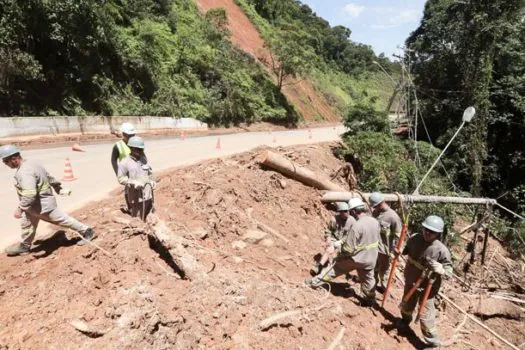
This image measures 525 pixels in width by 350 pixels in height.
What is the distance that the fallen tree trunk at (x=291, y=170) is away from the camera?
10227mm

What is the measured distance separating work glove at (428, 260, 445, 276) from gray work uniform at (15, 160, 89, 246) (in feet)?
16.2

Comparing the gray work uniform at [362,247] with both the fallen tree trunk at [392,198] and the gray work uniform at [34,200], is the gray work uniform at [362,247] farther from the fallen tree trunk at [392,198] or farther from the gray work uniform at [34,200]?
the fallen tree trunk at [392,198]

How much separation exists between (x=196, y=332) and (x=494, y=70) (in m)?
22.2

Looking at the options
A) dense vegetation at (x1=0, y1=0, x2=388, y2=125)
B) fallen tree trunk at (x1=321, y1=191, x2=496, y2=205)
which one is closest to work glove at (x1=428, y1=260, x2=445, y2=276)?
fallen tree trunk at (x1=321, y1=191, x2=496, y2=205)

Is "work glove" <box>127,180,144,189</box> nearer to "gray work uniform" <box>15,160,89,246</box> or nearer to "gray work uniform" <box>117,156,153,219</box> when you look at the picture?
"gray work uniform" <box>117,156,153,219</box>

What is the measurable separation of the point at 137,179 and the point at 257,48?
37499 millimetres

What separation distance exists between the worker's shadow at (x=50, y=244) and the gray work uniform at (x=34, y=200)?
21 cm

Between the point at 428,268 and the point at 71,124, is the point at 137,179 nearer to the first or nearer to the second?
the point at 428,268

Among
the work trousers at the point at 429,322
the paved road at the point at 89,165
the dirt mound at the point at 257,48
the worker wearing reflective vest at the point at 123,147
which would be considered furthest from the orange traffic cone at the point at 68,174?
the dirt mound at the point at 257,48

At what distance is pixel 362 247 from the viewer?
5.85 meters

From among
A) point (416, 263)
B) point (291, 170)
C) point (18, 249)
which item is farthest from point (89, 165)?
point (416, 263)

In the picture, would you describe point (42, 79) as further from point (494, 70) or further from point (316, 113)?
point (316, 113)

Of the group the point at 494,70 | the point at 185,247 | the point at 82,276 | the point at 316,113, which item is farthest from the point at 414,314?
the point at 316,113

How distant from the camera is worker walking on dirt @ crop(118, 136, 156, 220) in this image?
19.5ft
